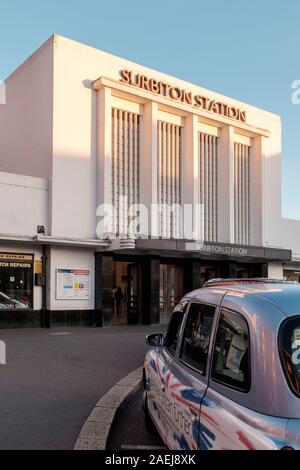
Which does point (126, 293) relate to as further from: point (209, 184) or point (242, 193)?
point (242, 193)

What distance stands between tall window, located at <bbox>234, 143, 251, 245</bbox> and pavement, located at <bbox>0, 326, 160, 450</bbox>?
10701mm

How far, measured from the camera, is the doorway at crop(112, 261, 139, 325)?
20.0 metres

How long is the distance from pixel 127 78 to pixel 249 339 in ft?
58.3

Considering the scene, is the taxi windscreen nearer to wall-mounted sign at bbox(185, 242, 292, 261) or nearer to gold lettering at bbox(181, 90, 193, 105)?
wall-mounted sign at bbox(185, 242, 292, 261)

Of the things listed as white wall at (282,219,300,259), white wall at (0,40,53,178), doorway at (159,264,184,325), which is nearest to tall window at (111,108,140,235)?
white wall at (0,40,53,178)

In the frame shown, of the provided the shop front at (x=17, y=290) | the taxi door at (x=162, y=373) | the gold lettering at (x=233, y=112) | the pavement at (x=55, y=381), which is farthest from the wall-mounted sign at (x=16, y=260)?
the taxi door at (x=162, y=373)

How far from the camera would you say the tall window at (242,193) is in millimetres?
23422

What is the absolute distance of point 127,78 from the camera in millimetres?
19141

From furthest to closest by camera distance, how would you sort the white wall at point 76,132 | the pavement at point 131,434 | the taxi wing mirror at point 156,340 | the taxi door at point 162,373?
the white wall at point 76,132 → the taxi wing mirror at point 156,340 → the pavement at point 131,434 → the taxi door at point 162,373

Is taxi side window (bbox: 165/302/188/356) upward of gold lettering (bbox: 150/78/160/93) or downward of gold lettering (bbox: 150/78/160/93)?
Answer: downward

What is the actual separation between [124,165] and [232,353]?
55.8 ft

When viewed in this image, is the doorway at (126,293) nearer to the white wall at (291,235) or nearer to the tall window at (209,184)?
the tall window at (209,184)

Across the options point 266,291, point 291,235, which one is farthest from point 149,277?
point 266,291

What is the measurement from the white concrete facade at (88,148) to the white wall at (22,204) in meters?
0.03
